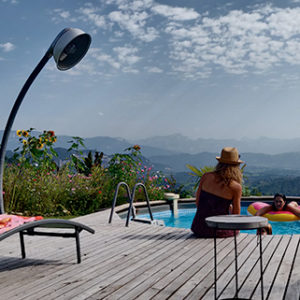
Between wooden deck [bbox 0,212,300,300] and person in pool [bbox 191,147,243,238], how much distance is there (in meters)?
0.37

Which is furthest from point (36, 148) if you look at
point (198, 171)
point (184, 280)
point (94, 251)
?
point (184, 280)

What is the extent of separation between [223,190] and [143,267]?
5.32 ft

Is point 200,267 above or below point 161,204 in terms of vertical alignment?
above

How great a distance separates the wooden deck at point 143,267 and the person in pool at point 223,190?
1.23ft

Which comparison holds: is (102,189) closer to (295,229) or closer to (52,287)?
(295,229)

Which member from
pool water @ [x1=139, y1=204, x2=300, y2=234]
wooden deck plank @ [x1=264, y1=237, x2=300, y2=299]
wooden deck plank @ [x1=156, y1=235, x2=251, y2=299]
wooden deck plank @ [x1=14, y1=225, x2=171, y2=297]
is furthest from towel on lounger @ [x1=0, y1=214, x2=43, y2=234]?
pool water @ [x1=139, y1=204, x2=300, y2=234]

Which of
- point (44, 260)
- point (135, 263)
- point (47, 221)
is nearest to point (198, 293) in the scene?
point (135, 263)

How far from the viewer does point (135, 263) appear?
4043 mm

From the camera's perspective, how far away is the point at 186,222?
9.81 metres

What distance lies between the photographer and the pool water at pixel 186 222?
8477 mm

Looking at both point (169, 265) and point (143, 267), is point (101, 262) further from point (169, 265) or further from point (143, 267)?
point (169, 265)

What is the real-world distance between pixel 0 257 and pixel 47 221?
1.19 metres

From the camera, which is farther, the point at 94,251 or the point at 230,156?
the point at 230,156

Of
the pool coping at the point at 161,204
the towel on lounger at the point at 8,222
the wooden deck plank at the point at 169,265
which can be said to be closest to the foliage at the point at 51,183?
the pool coping at the point at 161,204
